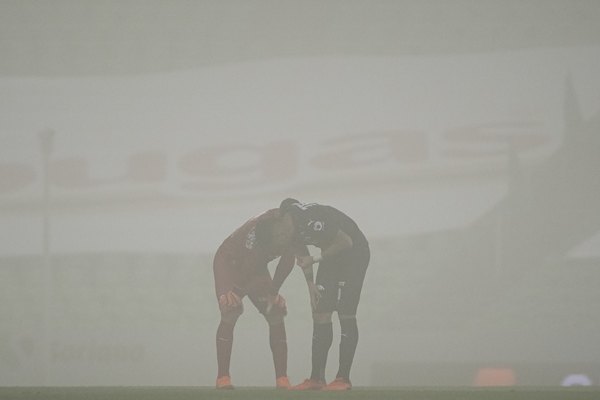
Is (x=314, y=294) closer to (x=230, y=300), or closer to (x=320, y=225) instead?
(x=320, y=225)

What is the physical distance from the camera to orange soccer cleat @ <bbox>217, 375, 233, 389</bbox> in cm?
819

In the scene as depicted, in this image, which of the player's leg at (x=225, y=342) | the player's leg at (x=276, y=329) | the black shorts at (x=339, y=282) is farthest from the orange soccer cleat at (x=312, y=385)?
the player's leg at (x=225, y=342)

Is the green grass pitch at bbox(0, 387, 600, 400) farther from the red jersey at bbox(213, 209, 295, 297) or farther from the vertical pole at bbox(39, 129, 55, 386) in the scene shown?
the vertical pole at bbox(39, 129, 55, 386)

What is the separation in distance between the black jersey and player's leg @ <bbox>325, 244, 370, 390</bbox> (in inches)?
8.4

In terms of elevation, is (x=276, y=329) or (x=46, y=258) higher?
(x=46, y=258)

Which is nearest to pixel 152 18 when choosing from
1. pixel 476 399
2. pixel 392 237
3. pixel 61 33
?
pixel 61 33

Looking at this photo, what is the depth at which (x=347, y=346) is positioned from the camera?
7.74 m

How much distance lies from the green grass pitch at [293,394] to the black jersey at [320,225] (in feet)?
3.55

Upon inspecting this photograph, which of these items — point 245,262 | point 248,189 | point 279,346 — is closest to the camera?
point 245,262

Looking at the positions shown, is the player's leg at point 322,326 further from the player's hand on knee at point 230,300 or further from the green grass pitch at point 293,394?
the player's hand on knee at point 230,300

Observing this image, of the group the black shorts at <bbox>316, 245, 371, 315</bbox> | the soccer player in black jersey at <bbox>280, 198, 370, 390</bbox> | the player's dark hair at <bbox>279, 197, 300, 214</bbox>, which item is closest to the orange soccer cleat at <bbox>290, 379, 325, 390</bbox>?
the soccer player in black jersey at <bbox>280, 198, 370, 390</bbox>

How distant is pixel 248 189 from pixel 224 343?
4.56 feet

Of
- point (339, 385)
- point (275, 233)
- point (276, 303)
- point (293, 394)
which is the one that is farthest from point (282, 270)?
point (293, 394)

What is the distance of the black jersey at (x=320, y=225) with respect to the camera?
7777 millimetres
